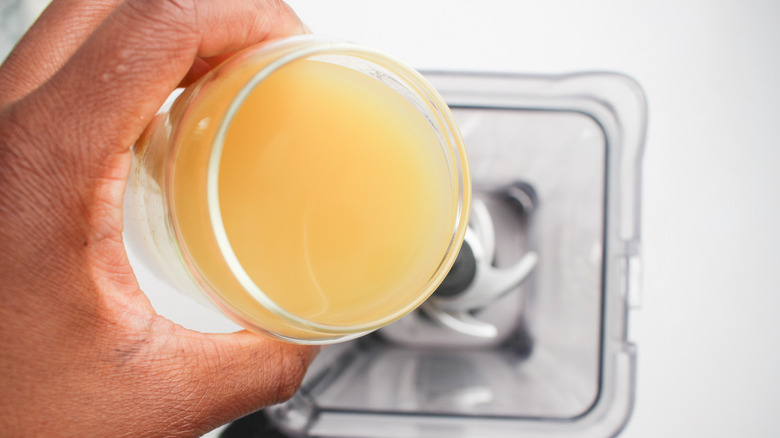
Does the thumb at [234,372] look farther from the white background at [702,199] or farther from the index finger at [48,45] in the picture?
the white background at [702,199]

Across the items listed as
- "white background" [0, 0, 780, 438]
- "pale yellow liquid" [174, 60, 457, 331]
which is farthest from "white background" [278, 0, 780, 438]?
"pale yellow liquid" [174, 60, 457, 331]

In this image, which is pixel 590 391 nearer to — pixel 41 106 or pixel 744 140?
pixel 744 140

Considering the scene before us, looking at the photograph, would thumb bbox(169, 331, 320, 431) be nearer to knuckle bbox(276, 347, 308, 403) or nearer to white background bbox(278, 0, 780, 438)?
knuckle bbox(276, 347, 308, 403)

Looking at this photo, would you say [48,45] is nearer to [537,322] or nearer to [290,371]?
[290,371]

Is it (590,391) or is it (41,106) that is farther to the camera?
(590,391)

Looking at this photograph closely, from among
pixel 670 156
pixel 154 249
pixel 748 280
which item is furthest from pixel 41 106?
pixel 748 280

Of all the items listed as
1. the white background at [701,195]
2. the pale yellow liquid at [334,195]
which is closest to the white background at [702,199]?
the white background at [701,195]
